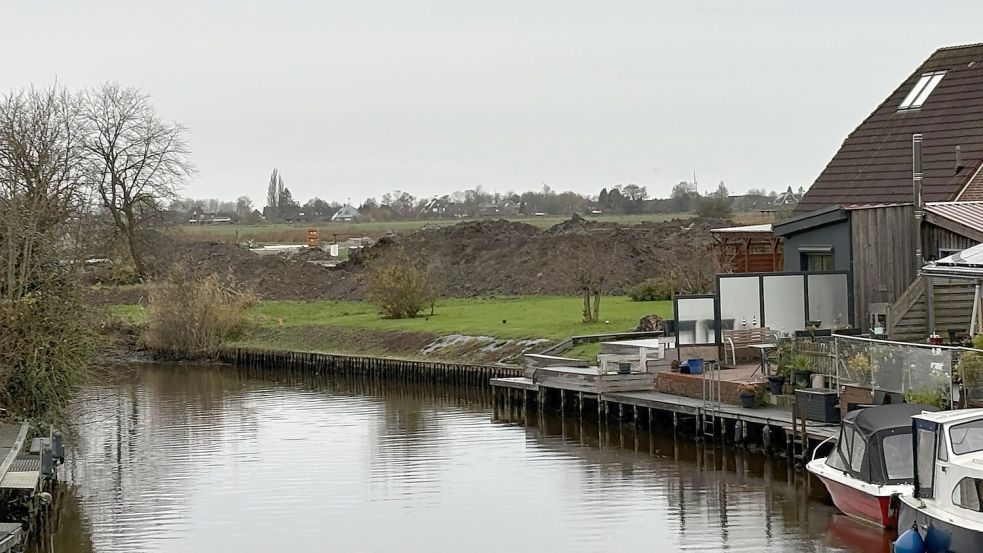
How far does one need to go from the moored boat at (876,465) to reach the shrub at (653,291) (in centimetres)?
2927

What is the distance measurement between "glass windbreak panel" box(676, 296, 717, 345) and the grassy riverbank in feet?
20.9

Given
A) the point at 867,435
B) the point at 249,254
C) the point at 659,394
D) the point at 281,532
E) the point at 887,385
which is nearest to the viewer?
the point at 867,435

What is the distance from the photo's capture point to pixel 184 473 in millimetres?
29547

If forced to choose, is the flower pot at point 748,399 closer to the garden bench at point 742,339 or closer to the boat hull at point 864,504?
the garden bench at point 742,339

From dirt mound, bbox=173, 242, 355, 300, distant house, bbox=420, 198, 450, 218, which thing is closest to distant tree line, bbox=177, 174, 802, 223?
distant house, bbox=420, 198, 450, 218

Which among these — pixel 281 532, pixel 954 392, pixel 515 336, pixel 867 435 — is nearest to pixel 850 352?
pixel 954 392

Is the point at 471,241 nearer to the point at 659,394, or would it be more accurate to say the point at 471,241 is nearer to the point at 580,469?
the point at 659,394

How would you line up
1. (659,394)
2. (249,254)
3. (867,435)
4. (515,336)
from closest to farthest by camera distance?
(867,435)
(659,394)
(515,336)
(249,254)

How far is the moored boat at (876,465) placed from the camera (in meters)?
21.9

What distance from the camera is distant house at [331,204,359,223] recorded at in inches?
6005

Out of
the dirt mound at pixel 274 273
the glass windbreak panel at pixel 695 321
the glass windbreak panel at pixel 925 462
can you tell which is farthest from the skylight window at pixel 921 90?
the dirt mound at pixel 274 273

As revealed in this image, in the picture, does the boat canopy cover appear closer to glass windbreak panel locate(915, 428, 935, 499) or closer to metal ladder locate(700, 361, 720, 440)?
glass windbreak panel locate(915, 428, 935, 499)

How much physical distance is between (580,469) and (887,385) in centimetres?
637

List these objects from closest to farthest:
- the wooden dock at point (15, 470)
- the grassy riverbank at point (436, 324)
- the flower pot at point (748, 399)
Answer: the wooden dock at point (15, 470)
the flower pot at point (748, 399)
the grassy riverbank at point (436, 324)
